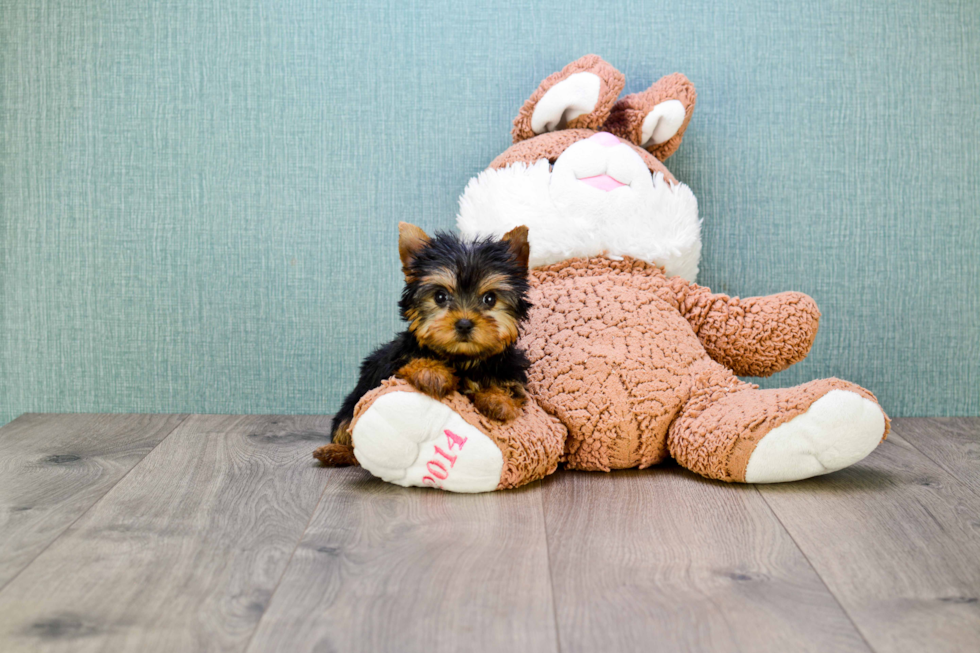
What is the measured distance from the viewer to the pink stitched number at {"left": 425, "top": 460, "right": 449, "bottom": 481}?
1456 mm

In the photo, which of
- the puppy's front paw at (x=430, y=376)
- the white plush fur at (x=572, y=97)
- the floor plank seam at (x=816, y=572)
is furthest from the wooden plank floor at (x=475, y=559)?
the white plush fur at (x=572, y=97)

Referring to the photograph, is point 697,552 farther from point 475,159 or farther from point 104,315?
point 104,315

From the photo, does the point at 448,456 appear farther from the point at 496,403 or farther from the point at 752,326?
the point at 752,326

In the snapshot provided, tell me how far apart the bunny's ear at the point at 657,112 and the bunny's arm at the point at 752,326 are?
372 mm

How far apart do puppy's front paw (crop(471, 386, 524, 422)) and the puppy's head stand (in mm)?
82

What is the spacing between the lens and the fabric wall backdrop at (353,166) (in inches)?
79.9

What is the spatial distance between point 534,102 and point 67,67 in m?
1.21

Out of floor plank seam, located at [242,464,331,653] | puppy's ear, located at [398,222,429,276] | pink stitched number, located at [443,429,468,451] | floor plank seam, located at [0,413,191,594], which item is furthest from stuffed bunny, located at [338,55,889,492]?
floor plank seam, located at [0,413,191,594]

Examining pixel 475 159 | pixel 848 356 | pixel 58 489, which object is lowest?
pixel 58 489

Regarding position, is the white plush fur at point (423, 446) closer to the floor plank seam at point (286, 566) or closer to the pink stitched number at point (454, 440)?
the pink stitched number at point (454, 440)

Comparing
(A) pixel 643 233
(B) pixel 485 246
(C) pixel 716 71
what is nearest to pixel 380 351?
(B) pixel 485 246

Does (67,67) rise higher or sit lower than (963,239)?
higher

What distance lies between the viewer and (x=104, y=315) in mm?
2090

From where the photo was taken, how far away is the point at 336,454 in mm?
1673
